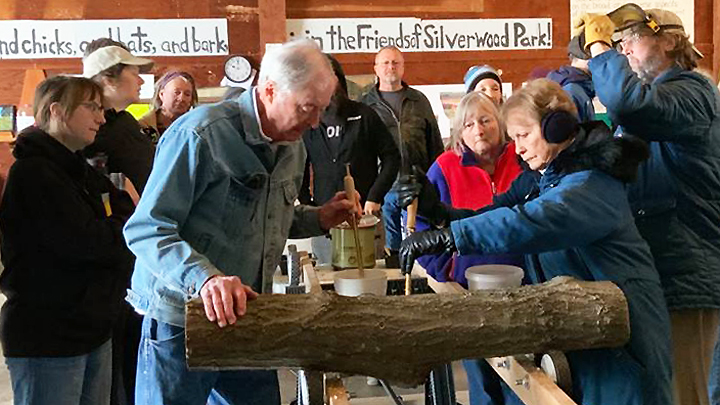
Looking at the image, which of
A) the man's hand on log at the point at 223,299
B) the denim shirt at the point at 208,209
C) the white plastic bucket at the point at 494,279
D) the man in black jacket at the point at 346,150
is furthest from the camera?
the man in black jacket at the point at 346,150

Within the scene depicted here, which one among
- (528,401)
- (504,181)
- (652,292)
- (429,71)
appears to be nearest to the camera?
(528,401)

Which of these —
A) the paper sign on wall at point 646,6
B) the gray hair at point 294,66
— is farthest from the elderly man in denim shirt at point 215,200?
the paper sign on wall at point 646,6

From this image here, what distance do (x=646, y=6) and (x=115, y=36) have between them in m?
4.12

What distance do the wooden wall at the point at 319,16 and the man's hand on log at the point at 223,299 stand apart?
428 centimetres

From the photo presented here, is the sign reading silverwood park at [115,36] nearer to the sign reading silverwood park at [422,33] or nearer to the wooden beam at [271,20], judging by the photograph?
the wooden beam at [271,20]

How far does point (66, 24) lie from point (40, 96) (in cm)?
345

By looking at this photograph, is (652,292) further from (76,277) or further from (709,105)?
(76,277)

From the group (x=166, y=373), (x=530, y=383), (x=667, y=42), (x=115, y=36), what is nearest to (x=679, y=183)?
(x=667, y=42)

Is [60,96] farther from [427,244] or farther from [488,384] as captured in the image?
[488,384]

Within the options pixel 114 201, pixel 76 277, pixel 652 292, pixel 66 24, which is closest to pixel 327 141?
pixel 114 201

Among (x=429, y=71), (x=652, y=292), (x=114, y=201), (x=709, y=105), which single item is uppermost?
(x=429, y=71)

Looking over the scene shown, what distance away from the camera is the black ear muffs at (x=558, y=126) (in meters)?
1.93

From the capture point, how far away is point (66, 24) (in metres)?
5.39

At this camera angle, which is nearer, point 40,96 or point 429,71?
point 40,96
